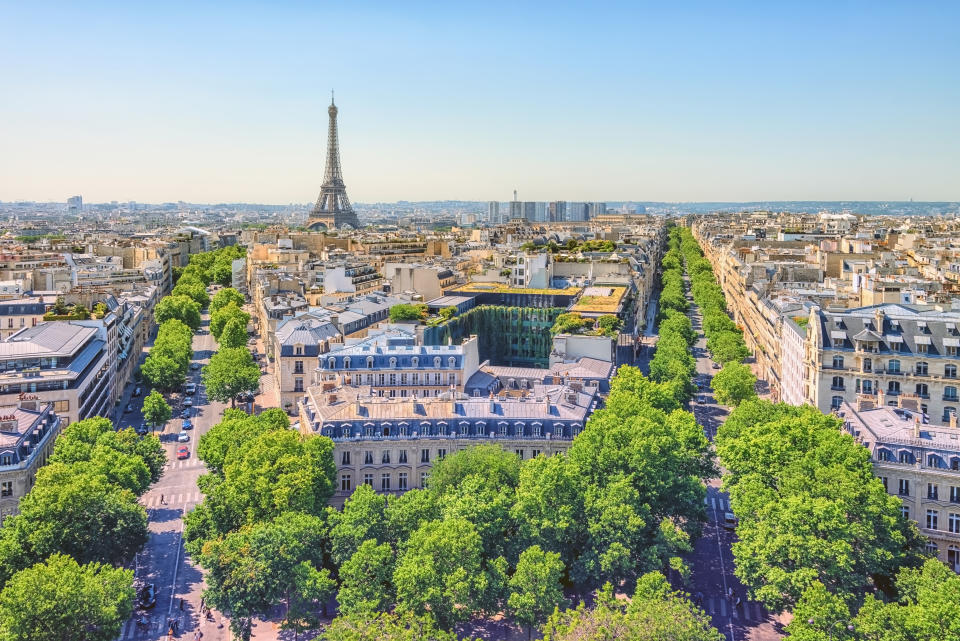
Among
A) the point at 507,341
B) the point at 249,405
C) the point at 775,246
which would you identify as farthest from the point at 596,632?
the point at 775,246

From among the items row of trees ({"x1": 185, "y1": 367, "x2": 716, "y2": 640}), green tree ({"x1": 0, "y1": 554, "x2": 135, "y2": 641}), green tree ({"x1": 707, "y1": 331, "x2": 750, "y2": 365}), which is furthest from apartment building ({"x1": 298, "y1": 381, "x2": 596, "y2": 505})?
green tree ({"x1": 707, "y1": 331, "x2": 750, "y2": 365})

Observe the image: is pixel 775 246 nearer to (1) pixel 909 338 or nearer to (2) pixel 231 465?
(1) pixel 909 338

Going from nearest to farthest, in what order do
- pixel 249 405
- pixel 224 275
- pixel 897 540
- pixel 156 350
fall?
pixel 897 540 < pixel 249 405 < pixel 156 350 < pixel 224 275

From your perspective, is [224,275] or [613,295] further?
[224,275]

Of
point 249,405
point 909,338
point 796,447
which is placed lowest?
point 249,405

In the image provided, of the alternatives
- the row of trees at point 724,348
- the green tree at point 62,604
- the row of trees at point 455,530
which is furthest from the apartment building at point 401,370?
the green tree at point 62,604

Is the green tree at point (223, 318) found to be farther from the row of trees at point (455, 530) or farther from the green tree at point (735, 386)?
the green tree at point (735, 386)

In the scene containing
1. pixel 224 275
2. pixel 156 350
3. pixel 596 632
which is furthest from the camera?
pixel 224 275
